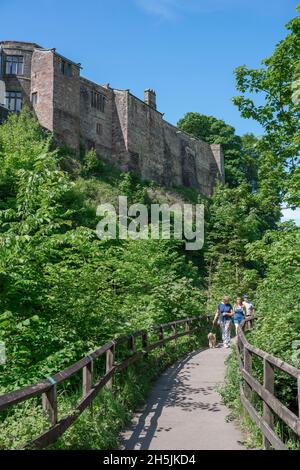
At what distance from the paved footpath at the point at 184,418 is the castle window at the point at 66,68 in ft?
119

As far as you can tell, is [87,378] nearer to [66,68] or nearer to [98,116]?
[66,68]

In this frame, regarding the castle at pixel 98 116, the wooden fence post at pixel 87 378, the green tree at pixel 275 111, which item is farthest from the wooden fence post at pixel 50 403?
the castle at pixel 98 116

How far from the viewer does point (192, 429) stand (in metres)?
6.51

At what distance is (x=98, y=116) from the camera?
155 ft

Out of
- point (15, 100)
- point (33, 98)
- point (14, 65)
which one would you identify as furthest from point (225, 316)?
point (14, 65)

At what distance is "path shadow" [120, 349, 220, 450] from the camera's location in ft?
19.8

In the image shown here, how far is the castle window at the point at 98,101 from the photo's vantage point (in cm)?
4659

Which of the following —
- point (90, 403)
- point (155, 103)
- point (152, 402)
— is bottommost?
point (152, 402)

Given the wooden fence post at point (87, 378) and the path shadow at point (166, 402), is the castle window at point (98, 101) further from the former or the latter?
the wooden fence post at point (87, 378)

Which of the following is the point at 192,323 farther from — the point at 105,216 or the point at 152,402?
the point at 105,216

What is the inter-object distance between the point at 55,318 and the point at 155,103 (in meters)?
52.0

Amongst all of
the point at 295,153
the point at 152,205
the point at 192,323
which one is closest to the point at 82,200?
the point at 152,205

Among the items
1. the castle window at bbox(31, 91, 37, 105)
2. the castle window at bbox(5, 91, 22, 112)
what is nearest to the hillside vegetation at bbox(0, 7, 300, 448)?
the castle window at bbox(5, 91, 22, 112)
